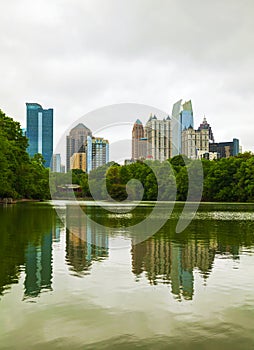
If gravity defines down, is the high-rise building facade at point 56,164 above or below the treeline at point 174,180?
above

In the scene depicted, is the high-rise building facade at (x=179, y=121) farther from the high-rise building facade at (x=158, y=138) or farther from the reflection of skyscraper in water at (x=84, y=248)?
the reflection of skyscraper in water at (x=84, y=248)

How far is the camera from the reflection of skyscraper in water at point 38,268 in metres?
8.41

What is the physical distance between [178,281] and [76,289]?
2.20 m

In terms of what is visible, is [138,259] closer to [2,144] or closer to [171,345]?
[171,345]

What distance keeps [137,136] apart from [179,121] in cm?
3940

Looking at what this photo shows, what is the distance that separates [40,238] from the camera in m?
16.1

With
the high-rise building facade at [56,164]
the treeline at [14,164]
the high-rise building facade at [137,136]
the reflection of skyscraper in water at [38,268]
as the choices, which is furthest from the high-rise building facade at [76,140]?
the reflection of skyscraper in water at [38,268]

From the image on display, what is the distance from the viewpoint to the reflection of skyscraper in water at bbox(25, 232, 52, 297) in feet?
27.6

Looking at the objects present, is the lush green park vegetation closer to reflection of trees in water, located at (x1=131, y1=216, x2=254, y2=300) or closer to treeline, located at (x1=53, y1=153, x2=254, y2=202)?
treeline, located at (x1=53, y1=153, x2=254, y2=202)

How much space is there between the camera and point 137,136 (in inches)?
3147

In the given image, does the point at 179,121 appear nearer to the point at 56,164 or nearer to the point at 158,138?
the point at 158,138

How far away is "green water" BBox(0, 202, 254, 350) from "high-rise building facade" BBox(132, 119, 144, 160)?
178ft

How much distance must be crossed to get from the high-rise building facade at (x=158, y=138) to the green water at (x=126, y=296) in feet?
242

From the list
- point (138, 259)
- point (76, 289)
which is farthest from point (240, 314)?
point (138, 259)
